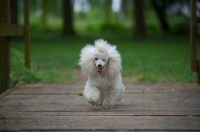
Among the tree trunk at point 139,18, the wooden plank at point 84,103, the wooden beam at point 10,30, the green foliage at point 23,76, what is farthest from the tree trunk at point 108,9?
the wooden plank at point 84,103

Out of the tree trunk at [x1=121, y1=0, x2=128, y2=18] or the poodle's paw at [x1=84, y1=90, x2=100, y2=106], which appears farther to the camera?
the tree trunk at [x1=121, y1=0, x2=128, y2=18]

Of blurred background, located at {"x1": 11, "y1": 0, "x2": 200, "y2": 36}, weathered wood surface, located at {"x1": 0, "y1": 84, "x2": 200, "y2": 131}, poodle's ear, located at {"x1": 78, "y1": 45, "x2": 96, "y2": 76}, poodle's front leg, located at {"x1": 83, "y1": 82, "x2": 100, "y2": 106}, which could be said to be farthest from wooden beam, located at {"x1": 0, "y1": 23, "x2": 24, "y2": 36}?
blurred background, located at {"x1": 11, "y1": 0, "x2": 200, "y2": 36}

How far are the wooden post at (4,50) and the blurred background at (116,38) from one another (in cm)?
99

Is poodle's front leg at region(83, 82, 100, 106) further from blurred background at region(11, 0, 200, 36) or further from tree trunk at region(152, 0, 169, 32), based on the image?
tree trunk at region(152, 0, 169, 32)

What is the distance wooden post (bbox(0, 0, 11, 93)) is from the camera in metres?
7.39

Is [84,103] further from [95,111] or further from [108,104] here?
[95,111]

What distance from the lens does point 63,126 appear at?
15.1 feet

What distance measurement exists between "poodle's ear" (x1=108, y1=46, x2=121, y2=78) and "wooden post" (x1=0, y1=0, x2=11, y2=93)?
2322 mm

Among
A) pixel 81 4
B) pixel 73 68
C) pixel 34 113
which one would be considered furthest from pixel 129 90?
pixel 81 4

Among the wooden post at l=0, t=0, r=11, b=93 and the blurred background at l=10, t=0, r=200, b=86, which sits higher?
the wooden post at l=0, t=0, r=11, b=93

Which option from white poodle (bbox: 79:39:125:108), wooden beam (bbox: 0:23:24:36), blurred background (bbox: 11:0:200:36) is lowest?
blurred background (bbox: 11:0:200:36)

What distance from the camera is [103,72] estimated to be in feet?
20.0

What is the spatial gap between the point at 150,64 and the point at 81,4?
3690 cm

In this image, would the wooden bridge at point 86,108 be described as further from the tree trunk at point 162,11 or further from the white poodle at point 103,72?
the tree trunk at point 162,11
